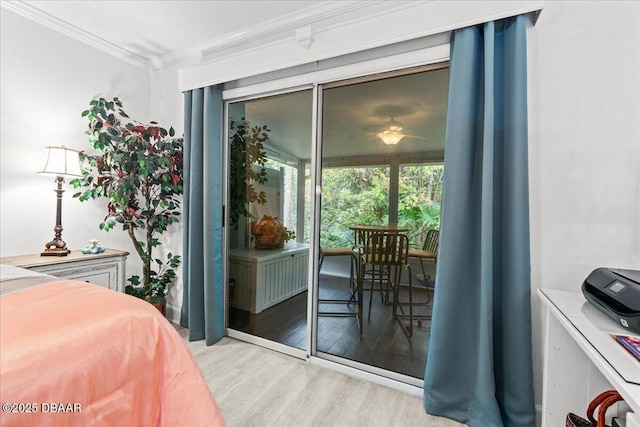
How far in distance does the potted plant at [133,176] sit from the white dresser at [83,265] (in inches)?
8.5

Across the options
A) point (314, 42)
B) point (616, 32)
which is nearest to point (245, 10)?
point (314, 42)

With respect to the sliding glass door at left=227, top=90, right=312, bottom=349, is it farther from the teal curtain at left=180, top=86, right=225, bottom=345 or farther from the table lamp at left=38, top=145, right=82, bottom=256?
the table lamp at left=38, top=145, right=82, bottom=256

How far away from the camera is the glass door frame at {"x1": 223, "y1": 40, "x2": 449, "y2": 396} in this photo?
70.0 inches

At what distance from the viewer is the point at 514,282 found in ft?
4.83

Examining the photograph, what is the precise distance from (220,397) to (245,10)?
264 cm

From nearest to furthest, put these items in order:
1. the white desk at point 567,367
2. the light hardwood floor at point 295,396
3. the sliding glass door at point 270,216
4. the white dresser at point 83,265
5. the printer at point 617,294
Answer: the printer at point 617,294, the white desk at point 567,367, the light hardwood floor at point 295,396, the white dresser at point 83,265, the sliding glass door at point 270,216

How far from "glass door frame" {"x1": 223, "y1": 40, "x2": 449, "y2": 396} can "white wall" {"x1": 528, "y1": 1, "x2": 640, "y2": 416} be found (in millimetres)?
583

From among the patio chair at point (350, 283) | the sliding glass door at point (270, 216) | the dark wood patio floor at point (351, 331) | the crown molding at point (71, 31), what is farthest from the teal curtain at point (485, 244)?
the crown molding at point (71, 31)

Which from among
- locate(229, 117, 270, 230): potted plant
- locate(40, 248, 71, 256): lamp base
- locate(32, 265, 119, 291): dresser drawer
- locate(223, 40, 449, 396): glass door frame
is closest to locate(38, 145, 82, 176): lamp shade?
locate(40, 248, 71, 256): lamp base

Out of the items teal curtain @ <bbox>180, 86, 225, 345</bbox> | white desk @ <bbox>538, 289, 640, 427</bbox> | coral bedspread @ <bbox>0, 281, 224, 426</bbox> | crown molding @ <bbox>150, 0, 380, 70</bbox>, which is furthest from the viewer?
teal curtain @ <bbox>180, 86, 225, 345</bbox>

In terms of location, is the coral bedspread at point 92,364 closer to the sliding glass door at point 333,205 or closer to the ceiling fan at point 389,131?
the sliding glass door at point 333,205

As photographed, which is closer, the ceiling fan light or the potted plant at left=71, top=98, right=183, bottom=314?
the ceiling fan light

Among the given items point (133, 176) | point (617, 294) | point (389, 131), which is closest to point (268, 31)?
A: point (389, 131)

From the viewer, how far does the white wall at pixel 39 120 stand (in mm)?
2064
